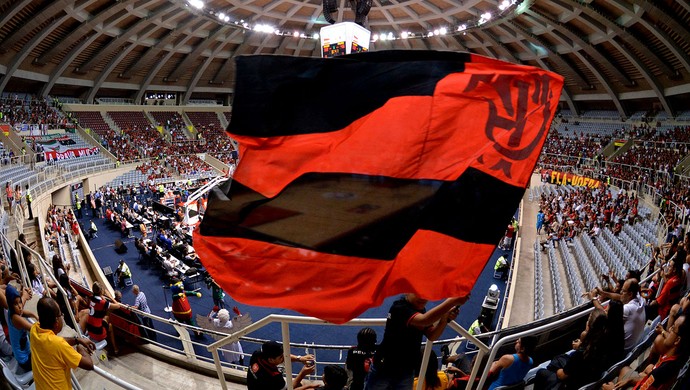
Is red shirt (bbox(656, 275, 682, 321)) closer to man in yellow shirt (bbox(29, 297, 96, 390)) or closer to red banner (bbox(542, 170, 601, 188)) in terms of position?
man in yellow shirt (bbox(29, 297, 96, 390))

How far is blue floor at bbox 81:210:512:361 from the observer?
411 inches

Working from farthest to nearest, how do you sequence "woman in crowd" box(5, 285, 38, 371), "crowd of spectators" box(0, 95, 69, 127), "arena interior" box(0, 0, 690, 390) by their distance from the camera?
"crowd of spectators" box(0, 95, 69, 127) → "arena interior" box(0, 0, 690, 390) → "woman in crowd" box(5, 285, 38, 371)

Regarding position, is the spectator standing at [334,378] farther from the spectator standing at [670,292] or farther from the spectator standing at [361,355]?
the spectator standing at [670,292]

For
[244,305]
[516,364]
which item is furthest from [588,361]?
[244,305]

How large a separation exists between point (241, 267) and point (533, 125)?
8.53ft

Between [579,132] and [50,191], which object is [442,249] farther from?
[579,132]

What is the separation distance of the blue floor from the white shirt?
4098mm

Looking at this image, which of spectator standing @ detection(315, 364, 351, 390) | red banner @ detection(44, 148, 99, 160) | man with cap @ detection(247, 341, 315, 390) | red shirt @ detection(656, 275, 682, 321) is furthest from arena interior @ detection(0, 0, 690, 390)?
spectator standing @ detection(315, 364, 351, 390)

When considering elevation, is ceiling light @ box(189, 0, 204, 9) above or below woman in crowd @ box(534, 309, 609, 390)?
above

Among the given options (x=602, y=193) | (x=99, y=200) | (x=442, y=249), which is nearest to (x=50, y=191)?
(x=99, y=200)

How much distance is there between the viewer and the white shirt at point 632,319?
14.1ft

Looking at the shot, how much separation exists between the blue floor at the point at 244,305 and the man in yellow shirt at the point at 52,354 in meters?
4.35

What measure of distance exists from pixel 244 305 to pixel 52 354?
1037 centimetres

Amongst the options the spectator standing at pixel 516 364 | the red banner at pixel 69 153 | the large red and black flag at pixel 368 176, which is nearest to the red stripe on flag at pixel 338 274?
the large red and black flag at pixel 368 176
